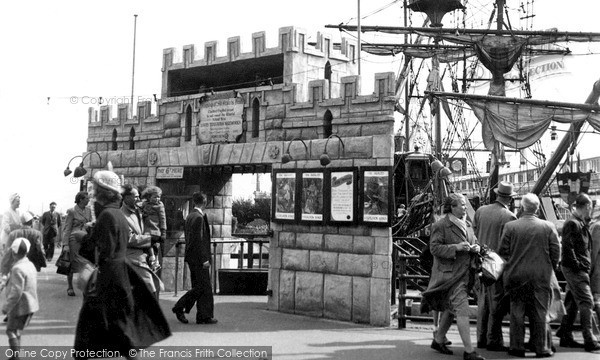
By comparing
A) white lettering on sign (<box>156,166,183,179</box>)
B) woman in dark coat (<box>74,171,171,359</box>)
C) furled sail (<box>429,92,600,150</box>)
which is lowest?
woman in dark coat (<box>74,171,171,359</box>)

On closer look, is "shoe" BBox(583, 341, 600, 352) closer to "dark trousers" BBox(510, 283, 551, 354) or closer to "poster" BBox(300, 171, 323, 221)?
"dark trousers" BBox(510, 283, 551, 354)

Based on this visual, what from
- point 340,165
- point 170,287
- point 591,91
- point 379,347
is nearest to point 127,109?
point 170,287

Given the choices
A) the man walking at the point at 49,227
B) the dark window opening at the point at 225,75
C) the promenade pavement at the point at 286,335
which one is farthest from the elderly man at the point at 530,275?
the man walking at the point at 49,227

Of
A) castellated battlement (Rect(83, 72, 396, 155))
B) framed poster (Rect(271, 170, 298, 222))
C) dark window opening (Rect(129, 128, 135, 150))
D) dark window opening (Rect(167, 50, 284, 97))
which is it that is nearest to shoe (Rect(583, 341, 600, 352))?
castellated battlement (Rect(83, 72, 396, 155))

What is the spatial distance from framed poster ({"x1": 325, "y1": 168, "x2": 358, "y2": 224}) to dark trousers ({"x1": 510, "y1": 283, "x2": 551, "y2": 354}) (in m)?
3.18

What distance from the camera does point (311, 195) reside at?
11750 millimetres

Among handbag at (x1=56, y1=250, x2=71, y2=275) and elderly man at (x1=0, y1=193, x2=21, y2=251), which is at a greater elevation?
elderly man at (x1=0, y1=193, x2=21, y2=251)

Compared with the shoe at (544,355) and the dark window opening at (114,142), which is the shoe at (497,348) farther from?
the dark window opening at (114,142)

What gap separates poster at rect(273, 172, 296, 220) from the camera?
12.0m

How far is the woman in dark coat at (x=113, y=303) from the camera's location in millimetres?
5578

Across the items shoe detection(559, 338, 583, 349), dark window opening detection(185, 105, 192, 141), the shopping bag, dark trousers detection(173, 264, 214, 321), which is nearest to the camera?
the shopping bag

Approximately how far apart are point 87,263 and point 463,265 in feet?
14.7

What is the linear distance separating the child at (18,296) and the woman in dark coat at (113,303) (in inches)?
75.6

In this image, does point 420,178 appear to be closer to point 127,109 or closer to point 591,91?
point 591,91
